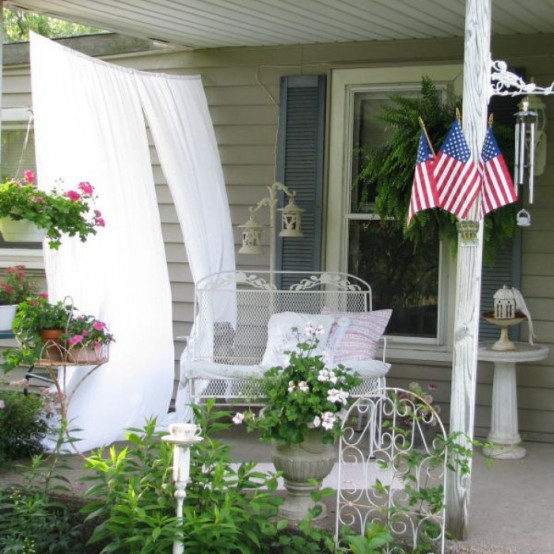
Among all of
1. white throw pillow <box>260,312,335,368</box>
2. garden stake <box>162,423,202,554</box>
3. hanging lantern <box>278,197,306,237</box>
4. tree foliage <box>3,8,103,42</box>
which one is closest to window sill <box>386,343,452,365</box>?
white throw pillow <box>260,312,335,368</box>

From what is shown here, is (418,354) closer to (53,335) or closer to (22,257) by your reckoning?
(53,335)

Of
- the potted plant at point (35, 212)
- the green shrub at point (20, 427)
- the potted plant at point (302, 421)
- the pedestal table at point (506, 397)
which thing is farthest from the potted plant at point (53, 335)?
the pedestal table at point (506, 397)

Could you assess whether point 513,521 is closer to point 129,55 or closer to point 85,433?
point 85,433

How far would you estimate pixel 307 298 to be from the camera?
5957mm

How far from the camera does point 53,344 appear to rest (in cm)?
479

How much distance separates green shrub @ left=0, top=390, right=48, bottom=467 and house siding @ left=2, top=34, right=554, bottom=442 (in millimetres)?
1710

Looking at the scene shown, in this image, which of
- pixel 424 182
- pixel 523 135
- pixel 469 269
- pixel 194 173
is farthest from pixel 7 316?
pixel 523 135

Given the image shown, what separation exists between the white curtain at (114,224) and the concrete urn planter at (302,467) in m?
1.59

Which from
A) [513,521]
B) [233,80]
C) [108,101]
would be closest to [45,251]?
[108,101]

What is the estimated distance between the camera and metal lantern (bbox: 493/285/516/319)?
210 inches

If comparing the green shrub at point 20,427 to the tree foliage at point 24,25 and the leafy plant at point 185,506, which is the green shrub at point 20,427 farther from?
the tree foliage at point 24,25

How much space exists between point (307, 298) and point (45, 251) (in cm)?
172

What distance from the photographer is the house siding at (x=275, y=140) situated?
5578mm

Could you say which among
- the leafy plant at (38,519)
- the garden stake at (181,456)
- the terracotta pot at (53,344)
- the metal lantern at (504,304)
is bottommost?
the leafy plant at (38,519)
